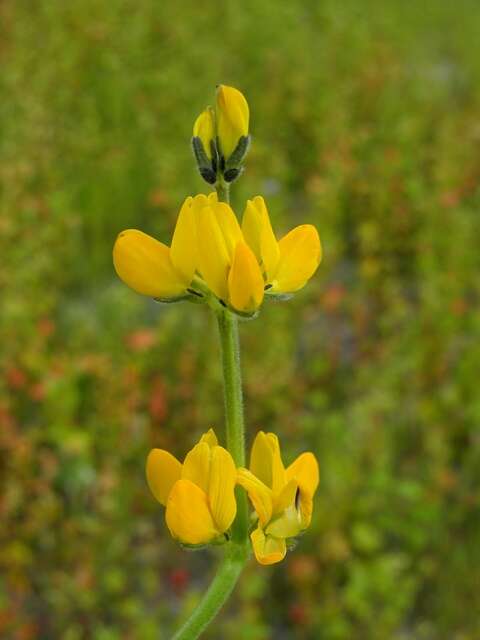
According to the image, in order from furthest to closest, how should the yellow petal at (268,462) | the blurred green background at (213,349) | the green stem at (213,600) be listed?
the blurred green background at (213,349)
the yellow petal at (268,462)
the green stem at (213,600)

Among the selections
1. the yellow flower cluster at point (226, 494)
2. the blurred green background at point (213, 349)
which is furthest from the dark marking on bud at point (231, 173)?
the blurred green background at point (213, 349)

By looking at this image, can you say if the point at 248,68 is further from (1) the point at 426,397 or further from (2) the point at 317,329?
(1) the point at 426,397

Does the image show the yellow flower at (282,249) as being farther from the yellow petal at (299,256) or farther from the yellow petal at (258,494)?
the yellow petal at (258,494)

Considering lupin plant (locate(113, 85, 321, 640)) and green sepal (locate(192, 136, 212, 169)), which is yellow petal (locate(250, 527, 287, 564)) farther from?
green sepal (locate(192, 136, 212, 169))

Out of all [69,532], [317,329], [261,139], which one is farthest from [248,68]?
[69,532]

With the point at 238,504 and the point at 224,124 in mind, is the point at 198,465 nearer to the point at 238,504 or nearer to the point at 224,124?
the point at 238,504

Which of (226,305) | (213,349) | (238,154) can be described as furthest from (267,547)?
(213,349)

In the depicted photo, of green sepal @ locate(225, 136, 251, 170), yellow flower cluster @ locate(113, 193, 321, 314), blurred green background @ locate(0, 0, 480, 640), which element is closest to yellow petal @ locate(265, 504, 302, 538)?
yellow flower cluster @ locate(113, 193, 321, 314)
